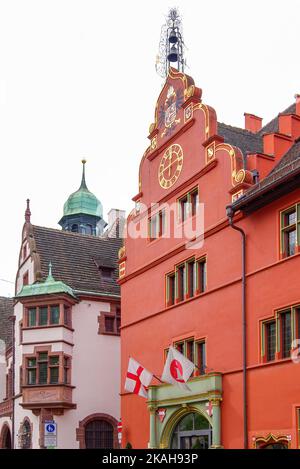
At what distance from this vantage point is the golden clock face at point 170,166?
112ft

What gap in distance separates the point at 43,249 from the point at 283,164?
71.7 ft

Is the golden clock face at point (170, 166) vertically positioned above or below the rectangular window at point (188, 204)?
above

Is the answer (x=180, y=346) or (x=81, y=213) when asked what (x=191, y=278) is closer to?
(x=180, y=346)

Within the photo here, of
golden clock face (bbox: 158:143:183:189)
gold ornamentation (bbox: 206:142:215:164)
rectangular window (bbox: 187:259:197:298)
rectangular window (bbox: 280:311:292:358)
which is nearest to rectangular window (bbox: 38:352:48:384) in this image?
golden clock face (bbox: 158:143:183:189)

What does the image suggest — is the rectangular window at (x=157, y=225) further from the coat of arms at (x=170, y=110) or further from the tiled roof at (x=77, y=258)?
the tiled roof at (x=77, y=258)

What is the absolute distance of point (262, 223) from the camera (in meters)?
27.8

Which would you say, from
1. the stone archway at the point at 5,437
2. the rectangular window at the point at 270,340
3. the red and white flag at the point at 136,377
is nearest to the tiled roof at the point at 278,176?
the rectangular window at the point at 270,340

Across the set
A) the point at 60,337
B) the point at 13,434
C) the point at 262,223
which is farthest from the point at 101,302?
the point at 262,223

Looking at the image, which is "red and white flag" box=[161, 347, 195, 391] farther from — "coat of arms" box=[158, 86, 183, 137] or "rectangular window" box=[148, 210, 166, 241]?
"coat of arms" box=[158, 86, 183, 137]

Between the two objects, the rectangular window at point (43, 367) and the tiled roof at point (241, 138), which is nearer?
the tiled roof at point (241, 138)

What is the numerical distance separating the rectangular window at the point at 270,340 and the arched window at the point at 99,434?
19617 millimetres

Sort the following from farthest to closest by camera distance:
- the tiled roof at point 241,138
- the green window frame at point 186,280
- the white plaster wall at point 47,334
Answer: the white plaster wall at point 47,334
the tiled roof at point 241,138
the green window frame at point 186,280

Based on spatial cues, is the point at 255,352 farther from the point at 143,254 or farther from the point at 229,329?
the point at 143,254

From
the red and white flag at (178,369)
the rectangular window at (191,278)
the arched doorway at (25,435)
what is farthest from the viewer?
the arched doorway at (25,435)
